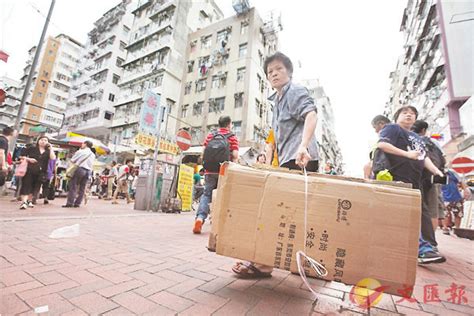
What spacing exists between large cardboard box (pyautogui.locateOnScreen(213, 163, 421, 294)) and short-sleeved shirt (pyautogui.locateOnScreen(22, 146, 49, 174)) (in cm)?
571

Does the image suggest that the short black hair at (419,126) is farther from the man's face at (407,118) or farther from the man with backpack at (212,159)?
the man with backpack at (212,159)

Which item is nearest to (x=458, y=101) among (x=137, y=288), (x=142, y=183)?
(x=142, y=183)

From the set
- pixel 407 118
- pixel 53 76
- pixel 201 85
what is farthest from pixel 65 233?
pixel 53 76

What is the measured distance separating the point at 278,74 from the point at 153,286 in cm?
187

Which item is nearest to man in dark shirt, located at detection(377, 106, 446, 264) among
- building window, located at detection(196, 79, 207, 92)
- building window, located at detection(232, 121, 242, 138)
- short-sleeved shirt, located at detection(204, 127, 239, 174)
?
short-sleeved shirt, located at detection(204, 127, 239, 174)

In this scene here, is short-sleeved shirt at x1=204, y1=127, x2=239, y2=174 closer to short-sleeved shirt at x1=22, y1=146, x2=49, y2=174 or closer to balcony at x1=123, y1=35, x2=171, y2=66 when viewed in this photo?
short-sleeved shirt at x1=22, y1=146, x2=49, y2=174

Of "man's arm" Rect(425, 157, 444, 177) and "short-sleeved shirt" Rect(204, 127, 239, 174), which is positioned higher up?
"short-sleeved shirt" Rect(204, 127, 239, 174)

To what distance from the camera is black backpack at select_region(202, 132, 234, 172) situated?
355 cm

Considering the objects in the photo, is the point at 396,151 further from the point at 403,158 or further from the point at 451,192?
the point at 451,192

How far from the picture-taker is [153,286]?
1.44 meters

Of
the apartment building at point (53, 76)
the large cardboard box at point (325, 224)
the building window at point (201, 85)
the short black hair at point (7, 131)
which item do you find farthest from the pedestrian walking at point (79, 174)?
the apartment building at point (53, 76)

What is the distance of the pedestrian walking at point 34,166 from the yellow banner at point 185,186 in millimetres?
3085

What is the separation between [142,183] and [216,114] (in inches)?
673

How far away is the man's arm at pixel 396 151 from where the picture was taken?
94.7 inches
